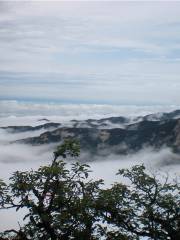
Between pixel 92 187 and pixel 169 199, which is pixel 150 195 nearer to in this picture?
pixel 169 199

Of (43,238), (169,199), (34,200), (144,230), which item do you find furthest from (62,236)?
(169,199)

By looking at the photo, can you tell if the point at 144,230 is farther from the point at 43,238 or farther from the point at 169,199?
the point at 43,238

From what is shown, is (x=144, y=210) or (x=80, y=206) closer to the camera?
(x=80, y=206)

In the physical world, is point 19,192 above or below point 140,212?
above

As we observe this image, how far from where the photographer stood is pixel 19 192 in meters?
25.7

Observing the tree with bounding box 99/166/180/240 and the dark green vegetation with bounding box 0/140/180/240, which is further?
the tree with bounding box 99/166/180/240

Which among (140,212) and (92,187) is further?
(140,212)

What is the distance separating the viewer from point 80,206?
24297 mm

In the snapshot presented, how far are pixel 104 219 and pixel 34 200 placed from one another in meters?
4.52

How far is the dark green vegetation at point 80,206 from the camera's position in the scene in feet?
81.3

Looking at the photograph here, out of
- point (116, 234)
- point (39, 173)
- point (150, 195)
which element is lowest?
point (116, 234)

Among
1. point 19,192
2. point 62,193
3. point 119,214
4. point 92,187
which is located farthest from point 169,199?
point 19,192

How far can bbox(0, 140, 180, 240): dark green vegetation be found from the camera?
2477 cm

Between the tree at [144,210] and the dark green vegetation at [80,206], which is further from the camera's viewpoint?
the tree at [144,210]
